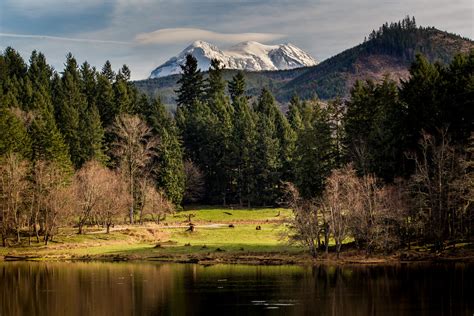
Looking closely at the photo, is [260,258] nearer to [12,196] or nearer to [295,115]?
[12,196]

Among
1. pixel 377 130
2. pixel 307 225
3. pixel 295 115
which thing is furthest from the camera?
pixel 295 115

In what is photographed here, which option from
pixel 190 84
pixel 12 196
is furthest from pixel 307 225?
pixel 190 84

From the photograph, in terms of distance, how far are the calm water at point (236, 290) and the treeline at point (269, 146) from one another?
885 centimetres

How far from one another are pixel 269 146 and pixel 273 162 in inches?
143

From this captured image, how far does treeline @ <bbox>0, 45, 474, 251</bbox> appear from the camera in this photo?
67.9 m

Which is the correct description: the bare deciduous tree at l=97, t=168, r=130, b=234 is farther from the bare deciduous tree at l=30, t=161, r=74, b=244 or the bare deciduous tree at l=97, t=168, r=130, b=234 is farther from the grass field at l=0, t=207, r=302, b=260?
the bare deciduous tree at l=30, t=161, r=74, b=244

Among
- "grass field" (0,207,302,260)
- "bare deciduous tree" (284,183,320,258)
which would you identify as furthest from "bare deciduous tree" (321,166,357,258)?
"grass field" (0,207,302,260)

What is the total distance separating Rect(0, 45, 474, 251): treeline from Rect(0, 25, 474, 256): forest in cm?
21

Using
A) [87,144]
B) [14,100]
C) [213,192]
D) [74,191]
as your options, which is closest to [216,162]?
[213,192]

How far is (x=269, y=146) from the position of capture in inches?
5217

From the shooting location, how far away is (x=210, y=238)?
86562 mm

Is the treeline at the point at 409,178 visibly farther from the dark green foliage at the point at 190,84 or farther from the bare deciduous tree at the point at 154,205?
the dark green foliage at the point at 190,84

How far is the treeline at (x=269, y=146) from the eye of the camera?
67875 millimetres

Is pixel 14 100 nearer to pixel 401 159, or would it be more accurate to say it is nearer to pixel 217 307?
pixel 401 159
